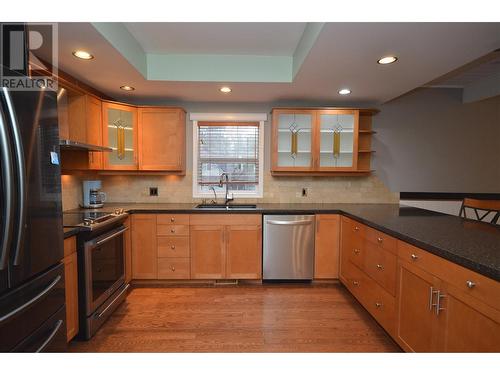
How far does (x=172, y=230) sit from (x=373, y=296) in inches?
83.1

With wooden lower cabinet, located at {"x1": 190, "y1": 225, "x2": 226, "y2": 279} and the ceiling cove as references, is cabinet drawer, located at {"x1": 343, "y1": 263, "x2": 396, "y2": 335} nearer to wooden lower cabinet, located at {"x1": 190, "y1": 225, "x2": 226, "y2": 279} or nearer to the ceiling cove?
wooden lower cabinet, located at {"x1": 190, "y1": 225, "x2": 226, "y2": 279}

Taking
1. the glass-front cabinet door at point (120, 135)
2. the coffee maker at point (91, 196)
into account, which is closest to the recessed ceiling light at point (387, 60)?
the glass-front cabinet door at point (120, 135)

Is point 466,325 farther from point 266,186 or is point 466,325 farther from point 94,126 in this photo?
point 94,126

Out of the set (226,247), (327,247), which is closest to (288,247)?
(327,247)

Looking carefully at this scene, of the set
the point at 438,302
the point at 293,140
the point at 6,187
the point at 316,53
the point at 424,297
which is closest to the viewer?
the point at 6,187

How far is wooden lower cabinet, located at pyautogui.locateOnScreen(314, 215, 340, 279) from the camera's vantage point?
115 inches

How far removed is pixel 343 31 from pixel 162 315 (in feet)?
8.88

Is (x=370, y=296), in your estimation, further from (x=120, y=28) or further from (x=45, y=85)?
(x=120, y=28)

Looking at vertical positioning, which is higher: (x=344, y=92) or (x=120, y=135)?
(x=344, y=92)

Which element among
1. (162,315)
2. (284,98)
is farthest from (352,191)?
(162,315)

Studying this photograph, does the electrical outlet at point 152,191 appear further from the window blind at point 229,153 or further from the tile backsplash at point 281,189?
the window blind at point 229,153

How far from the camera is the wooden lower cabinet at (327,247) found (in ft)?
9.54

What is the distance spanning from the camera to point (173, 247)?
287 centimetres

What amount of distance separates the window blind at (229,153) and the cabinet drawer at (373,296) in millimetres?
1657
